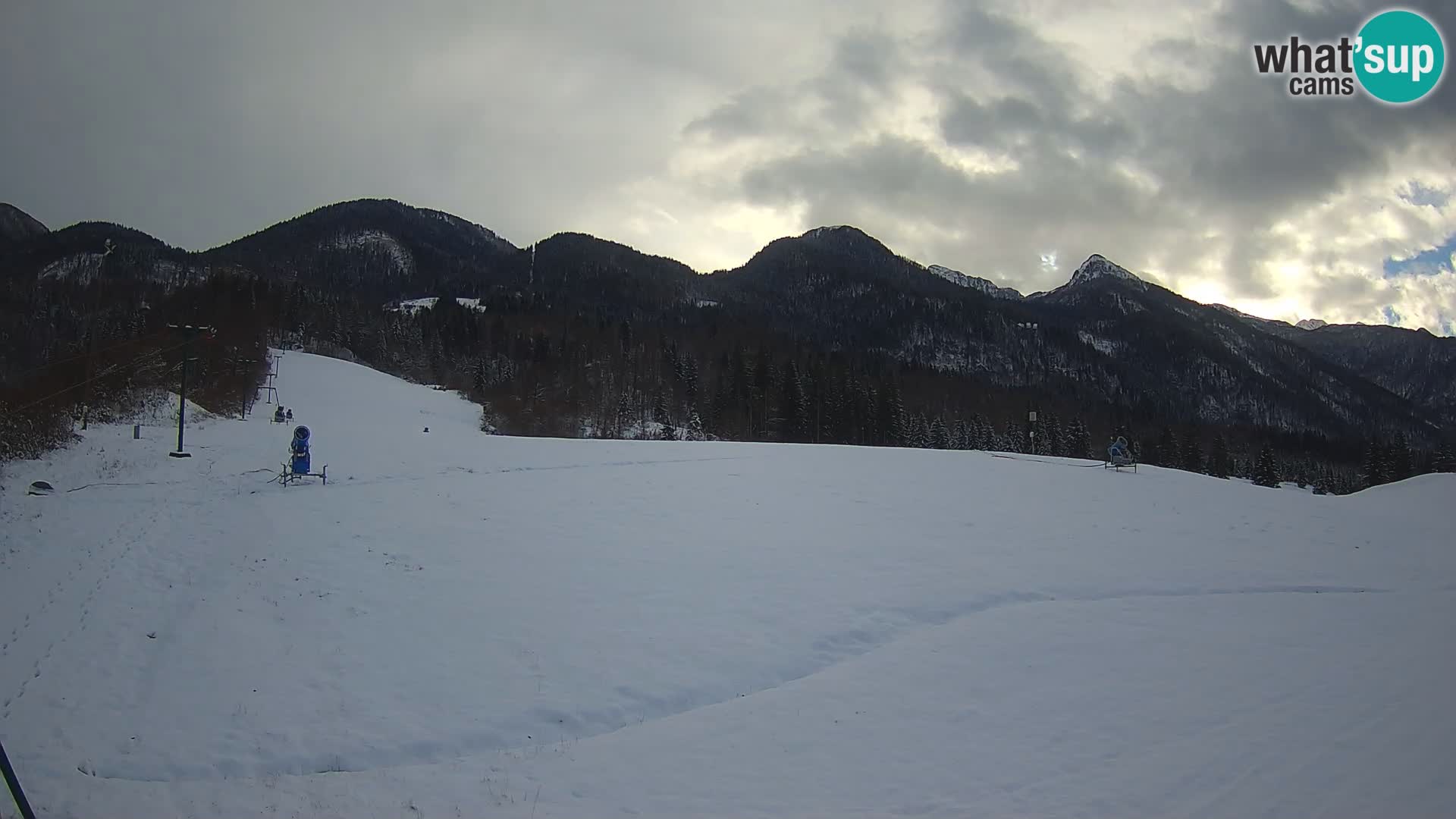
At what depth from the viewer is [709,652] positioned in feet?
39.2

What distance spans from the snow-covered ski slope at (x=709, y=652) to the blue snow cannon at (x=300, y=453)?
128 centimetres

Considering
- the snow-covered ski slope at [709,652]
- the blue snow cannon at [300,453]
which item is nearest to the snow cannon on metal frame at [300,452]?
the blue snow cannon at [300,453]

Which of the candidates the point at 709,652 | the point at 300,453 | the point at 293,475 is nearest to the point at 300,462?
the point at 300,453

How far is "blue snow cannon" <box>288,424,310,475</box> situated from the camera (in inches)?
863

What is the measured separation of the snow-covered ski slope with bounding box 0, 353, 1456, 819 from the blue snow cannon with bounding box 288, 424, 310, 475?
128 cm

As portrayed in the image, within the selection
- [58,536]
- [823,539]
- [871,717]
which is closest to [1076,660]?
[871,717]

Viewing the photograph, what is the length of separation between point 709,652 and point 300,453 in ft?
56.4

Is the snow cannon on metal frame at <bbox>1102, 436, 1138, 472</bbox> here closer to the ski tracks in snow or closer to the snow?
the ski tracks in snow

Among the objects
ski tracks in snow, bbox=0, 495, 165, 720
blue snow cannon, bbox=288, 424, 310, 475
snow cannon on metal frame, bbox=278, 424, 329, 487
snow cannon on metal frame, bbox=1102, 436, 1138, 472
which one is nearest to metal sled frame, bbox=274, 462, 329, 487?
snow cannon on metal frame, bbox=278, 424, 329, 487

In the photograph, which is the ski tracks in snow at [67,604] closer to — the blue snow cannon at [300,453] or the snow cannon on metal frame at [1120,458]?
the blue snow cannon at [300,453]

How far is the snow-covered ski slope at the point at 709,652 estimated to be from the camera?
830cm

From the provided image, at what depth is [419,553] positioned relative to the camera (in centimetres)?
1584

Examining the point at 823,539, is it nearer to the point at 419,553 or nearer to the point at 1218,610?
the point at 1218,610

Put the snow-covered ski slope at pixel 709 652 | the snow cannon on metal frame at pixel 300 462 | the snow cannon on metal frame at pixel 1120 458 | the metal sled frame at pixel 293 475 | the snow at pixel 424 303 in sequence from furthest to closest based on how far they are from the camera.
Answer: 1. the snow at pixel 424 303
2. the snow cannon on metal frame at pixel 1120 458
3. the snow cannon on metal frame at pixel 300 462
4. the metal sled frame at pixel 293 475
5. the snow-covered ski slope at pixel 709 652
